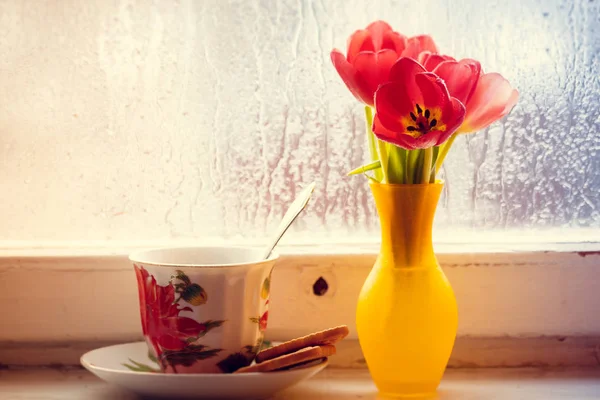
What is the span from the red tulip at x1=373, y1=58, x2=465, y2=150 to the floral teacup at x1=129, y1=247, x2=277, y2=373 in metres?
0.15

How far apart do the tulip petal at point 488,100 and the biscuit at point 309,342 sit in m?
0.20

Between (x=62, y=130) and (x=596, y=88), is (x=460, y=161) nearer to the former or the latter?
(x=596, y=88)

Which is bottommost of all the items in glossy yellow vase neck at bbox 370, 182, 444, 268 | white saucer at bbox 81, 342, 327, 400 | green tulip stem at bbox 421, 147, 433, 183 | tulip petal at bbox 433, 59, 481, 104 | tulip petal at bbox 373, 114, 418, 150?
white saucer at bbox 81, 342, 327, 400

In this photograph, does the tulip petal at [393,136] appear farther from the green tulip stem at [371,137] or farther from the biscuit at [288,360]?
the biscuit at [288,360]

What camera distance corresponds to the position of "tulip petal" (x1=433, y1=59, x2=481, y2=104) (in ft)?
1.86

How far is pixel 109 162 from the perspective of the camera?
772 millimetres

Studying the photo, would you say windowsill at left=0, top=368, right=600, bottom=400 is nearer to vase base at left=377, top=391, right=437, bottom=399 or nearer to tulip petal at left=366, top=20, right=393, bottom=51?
vase base at left=377, top=391, right=437, bottom=399

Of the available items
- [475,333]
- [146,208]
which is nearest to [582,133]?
[475,333]

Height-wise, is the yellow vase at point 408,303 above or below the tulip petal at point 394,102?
below

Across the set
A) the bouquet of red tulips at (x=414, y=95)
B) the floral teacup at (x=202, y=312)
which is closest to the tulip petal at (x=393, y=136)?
the bouquet of red tulips at (x=414, y=95)

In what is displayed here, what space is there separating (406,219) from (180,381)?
0.22 metres

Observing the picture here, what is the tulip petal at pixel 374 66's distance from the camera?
→ 22.7 inches

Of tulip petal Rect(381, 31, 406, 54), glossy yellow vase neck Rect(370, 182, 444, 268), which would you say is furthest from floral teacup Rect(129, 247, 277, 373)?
tulip petal Rect(381, 31, 406, 54)

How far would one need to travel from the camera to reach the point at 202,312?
0.59m
